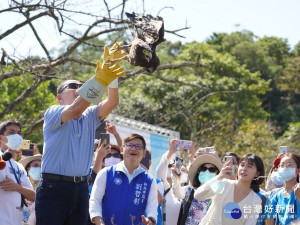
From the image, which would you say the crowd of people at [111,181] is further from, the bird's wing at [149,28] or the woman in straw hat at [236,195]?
the bird's wing at [149,28]

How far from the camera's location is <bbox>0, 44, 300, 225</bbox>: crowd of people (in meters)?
4.79

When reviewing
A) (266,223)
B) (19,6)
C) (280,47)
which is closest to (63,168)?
(266,223)

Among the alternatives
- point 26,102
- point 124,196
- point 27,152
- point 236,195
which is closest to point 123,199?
point 124,196

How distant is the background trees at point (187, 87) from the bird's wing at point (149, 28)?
15.9 feet

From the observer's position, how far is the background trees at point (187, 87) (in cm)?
1027

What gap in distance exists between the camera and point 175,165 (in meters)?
7.35

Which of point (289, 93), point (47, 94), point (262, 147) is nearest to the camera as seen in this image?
point (47, 94)

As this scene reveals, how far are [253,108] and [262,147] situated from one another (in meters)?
11.3

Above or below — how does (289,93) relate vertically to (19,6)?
above

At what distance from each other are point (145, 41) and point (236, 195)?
2.51 metres

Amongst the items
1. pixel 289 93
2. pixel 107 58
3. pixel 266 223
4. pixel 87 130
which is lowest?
pixel 266 223

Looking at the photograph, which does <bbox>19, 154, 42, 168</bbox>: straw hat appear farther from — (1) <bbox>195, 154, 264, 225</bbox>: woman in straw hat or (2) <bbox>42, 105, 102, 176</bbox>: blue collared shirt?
(2) <bbox>42, 105, 102, 176</bbox>: blue collared shirt

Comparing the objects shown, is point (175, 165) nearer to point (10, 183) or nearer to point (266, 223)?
point (266, 223)

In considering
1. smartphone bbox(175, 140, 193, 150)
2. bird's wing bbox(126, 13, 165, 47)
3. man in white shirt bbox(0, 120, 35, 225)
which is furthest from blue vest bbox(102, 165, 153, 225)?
smartphone bbox(175, 140, 193, 150)
